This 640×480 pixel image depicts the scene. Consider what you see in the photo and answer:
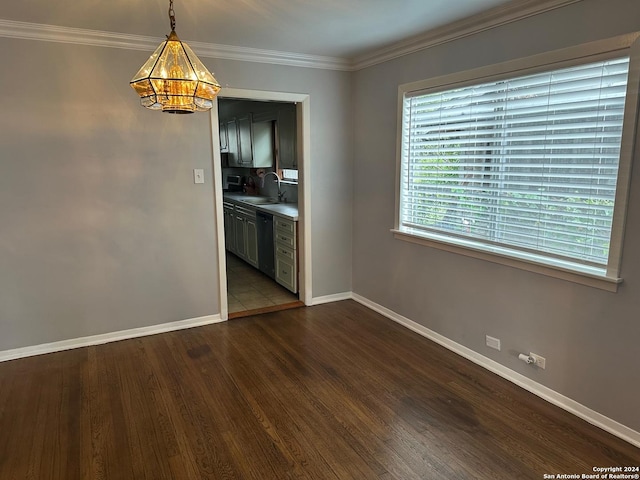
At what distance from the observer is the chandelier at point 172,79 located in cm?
181

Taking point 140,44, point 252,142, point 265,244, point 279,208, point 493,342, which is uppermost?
point 140,44

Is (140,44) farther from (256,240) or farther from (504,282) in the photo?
(504,282)

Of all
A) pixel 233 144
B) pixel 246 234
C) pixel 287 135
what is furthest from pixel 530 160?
pixel 233 144

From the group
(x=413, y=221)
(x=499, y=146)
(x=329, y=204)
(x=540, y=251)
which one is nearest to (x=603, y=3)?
(x=499, y=146)

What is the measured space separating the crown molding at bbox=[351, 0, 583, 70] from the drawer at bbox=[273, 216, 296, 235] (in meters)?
1.72

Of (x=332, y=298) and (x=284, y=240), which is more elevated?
(x=284, y=240)

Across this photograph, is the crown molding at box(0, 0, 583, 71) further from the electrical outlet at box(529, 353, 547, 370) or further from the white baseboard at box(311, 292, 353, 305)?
the white baseboard at box(311, 292, 353, 305)

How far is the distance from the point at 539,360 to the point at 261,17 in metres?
2.86

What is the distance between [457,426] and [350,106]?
122 inches

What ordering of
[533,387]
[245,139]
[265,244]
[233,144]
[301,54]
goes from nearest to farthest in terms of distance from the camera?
[533,387]
[301,54]
[265,244]
[245,139]
[233,144]

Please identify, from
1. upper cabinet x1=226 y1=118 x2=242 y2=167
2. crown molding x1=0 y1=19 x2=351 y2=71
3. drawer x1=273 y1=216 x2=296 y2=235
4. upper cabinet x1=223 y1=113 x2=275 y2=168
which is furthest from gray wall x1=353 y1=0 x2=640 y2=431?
upper cabinet x1=226 y1=118 x2=242 y2=167

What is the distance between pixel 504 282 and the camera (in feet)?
9.53

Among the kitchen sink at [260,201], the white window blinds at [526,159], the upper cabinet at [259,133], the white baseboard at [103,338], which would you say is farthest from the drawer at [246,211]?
the white window blinds at [526,159]

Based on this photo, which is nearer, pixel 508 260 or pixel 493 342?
pixel 508 260
